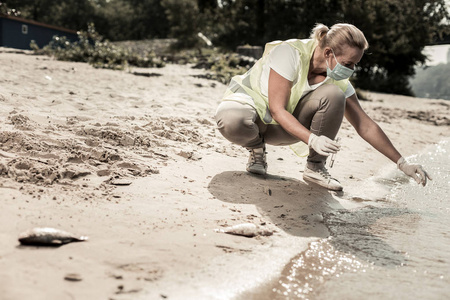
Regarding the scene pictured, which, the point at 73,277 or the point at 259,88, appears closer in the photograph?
the point at 73,277

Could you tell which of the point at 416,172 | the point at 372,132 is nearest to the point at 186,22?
the point at 372,132

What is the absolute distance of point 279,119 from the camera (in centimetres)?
271

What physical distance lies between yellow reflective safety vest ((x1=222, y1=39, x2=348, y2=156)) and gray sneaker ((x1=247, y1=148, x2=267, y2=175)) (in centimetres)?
28

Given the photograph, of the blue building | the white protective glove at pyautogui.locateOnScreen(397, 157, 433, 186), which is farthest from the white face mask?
the blue building

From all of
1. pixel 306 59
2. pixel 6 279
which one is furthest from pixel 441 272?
pixel 6 279

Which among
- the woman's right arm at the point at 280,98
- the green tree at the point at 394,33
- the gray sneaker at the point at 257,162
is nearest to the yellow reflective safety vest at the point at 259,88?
the woman's right arm at the point at 280,98

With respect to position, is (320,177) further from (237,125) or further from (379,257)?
(379,257)

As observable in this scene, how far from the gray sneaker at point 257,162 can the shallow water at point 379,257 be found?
27.0 inches

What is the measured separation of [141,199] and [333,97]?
1395 mm

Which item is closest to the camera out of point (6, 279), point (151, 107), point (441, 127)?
point (6, 279)

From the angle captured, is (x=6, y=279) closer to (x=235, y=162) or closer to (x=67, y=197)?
(x=67, y=197)

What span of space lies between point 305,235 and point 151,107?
10.5 feet

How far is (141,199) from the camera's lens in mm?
2457

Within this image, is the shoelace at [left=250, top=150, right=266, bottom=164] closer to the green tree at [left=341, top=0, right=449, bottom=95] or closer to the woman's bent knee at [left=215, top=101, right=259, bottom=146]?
the woman's bent knee at [left=215, top=101, right=259, bottom=146]
